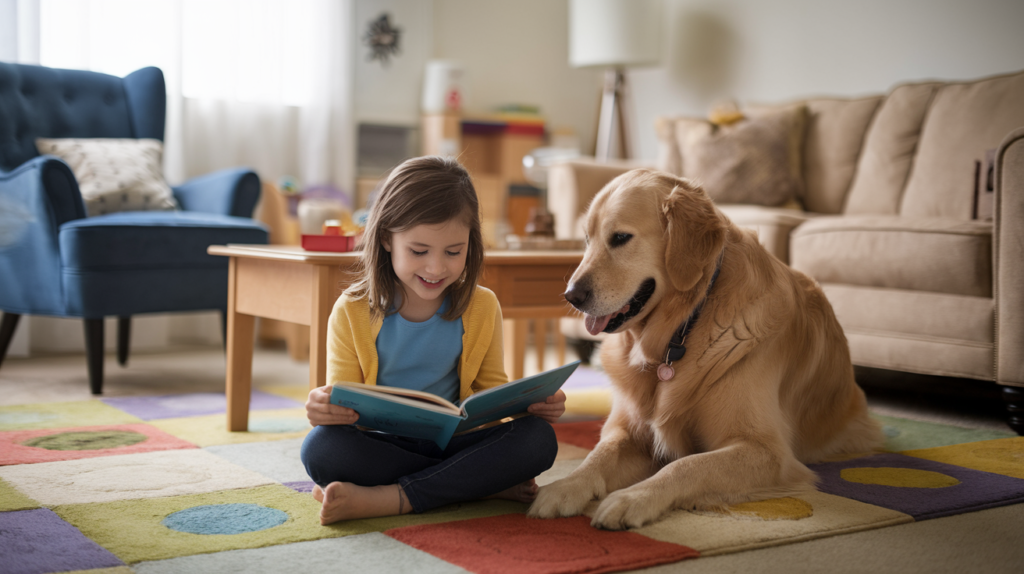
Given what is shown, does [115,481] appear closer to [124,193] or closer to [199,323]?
[124,193]

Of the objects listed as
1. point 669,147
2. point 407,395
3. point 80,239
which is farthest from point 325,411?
point 669,147

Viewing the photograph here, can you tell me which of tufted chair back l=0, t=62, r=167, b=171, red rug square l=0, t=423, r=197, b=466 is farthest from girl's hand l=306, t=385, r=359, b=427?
tufted chair back l=0, t=62, r=167, b=171

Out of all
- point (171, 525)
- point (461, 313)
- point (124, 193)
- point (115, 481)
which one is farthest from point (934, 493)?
point (124, 193)

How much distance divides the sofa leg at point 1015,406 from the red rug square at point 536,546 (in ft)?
4.86

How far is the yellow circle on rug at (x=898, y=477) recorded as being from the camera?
1.75 m

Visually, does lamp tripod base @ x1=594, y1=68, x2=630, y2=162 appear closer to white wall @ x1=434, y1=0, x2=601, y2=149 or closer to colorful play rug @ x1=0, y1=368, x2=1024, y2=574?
white wall @ x1=434, y1=0, x2=601, y2=149

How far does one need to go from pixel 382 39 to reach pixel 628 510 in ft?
13.1

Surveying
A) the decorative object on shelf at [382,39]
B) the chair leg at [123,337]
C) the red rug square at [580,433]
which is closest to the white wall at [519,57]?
the decorative object on shelf at [382,39]

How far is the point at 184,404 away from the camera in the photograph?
258cm

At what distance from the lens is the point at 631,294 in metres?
1.64

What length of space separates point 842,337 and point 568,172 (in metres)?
1.85

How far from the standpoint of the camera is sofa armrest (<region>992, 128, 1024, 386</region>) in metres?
2.21

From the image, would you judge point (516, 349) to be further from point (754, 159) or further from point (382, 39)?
point (382, 39)

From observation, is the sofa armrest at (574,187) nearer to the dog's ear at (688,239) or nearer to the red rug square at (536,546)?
the dog's ear at (688,239)
